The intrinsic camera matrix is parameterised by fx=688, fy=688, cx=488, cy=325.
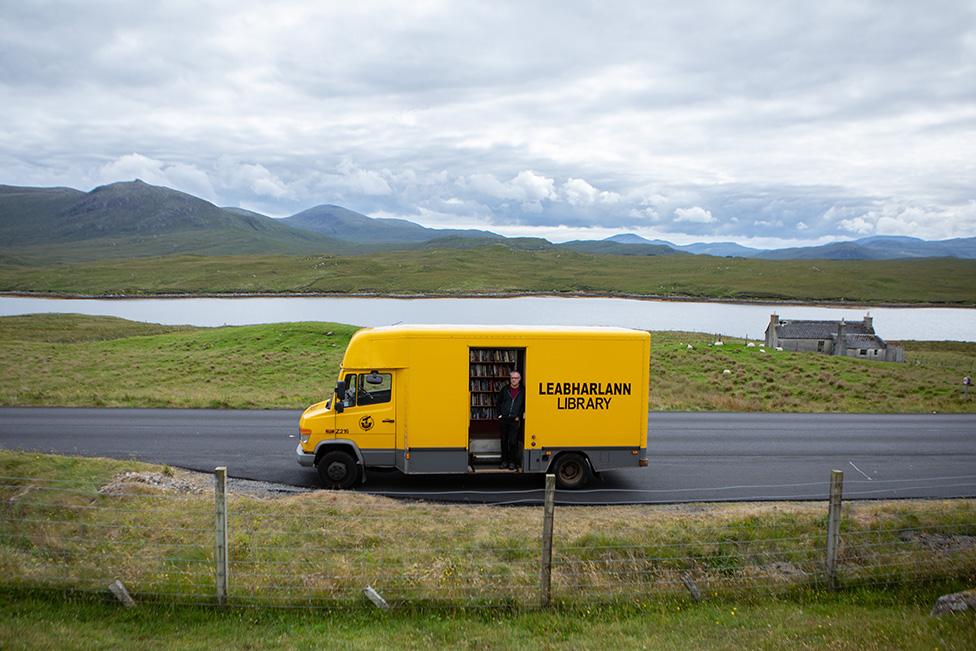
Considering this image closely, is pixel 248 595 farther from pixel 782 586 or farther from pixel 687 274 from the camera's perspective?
pixel 687 274

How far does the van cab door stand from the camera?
14.7 m

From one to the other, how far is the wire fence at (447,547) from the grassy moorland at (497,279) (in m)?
123

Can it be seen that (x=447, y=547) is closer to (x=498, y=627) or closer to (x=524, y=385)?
(x=498, y=627)

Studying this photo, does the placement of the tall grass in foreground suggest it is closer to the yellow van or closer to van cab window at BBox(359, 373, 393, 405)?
the yellow van

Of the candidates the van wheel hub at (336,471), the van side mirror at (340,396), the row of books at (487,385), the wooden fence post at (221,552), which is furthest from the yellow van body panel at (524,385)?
the wooden fence post at (221,552)

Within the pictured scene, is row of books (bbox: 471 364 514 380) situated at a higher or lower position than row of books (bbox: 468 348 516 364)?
lower

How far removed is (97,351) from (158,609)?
38364 mm

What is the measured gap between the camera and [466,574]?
9.09 meters

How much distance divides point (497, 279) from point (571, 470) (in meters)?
146

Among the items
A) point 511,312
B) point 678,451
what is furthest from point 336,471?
point 511,312

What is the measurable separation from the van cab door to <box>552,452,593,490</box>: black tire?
364cm

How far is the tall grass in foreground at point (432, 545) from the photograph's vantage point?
8.59 m

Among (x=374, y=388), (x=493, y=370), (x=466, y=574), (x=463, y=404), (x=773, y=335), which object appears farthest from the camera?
(x=773, y=335)

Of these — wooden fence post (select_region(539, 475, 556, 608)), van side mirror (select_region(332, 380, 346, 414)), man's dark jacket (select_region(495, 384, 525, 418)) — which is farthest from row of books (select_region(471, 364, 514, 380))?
wooden fence post (select_region(539, 475, 556, 608))
